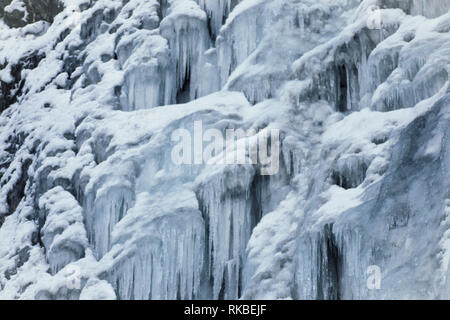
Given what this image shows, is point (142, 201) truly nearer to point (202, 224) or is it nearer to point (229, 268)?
point (202, 224)

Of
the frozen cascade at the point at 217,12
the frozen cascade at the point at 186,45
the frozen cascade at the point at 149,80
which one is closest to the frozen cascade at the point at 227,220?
the frozen cascade at the point at 186,45

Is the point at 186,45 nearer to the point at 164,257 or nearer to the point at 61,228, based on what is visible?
the point at 61,228

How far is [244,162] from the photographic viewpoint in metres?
9.00

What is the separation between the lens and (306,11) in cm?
1062

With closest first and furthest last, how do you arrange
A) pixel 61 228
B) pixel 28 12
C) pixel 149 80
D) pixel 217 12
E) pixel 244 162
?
pixel 244 162
pixel 61 228
pixel 149 80
pixel 217 12
pixel 28 12

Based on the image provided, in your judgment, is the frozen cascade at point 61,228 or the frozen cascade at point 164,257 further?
the frozen cascade at point 61,228

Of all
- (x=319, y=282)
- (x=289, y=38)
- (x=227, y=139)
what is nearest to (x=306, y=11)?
(x=289, y=38)

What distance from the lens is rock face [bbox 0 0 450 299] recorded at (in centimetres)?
719

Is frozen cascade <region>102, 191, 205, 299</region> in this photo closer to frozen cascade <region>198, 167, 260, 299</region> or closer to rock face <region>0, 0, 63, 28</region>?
frozen cascade <region>198, 167, 260, 299</region>

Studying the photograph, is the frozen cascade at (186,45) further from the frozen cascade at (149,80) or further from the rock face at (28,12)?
the rock face at (28,12)

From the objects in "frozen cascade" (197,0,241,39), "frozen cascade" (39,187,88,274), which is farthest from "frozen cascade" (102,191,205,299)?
"frozen cascade" (197,0,241,39)

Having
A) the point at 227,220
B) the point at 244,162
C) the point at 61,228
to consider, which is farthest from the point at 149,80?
the point at 227,220

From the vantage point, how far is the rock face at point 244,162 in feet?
23.6

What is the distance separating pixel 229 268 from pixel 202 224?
675 mm
